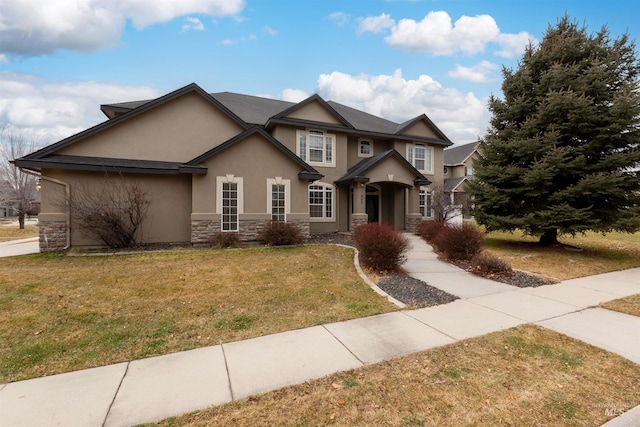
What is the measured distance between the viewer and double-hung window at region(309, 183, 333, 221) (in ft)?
55.4

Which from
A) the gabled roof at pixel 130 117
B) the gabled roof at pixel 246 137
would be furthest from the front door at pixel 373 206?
the gabled roof at pixel 130 117

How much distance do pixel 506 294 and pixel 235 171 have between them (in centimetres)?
1083

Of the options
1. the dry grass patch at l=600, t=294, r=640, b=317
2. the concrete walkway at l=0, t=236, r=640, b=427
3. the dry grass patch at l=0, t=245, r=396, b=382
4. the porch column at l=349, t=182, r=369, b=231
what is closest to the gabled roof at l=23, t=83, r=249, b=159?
the dry grass patch at l=0, t=245, r=396, b=382

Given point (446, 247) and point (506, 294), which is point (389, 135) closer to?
point (446, 247)

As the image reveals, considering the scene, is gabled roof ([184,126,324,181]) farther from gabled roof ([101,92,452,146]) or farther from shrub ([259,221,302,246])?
gabled roof ([101,92,452,146])

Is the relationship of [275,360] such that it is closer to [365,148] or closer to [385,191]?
[385,191]

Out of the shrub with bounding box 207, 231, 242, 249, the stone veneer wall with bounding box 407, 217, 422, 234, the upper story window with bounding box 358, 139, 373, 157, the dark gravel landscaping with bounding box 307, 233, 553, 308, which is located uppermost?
the upper story window with bounding box 358, 139, 373, 157

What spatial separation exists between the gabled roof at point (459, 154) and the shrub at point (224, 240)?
3300 cm

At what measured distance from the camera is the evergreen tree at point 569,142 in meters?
10.6

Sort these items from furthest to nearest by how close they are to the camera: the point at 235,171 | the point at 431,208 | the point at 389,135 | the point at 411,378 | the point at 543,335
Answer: the point at 431,208 < the point at 389,135 < the point at 235,171 < the point at 543,335 < the point at 411,378

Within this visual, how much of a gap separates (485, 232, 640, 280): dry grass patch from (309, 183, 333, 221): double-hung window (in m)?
8.47

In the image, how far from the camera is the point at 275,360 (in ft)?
12.5

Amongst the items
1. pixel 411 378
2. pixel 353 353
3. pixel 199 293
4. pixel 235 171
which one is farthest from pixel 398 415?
pixel 235 171

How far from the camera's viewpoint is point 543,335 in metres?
4.55
